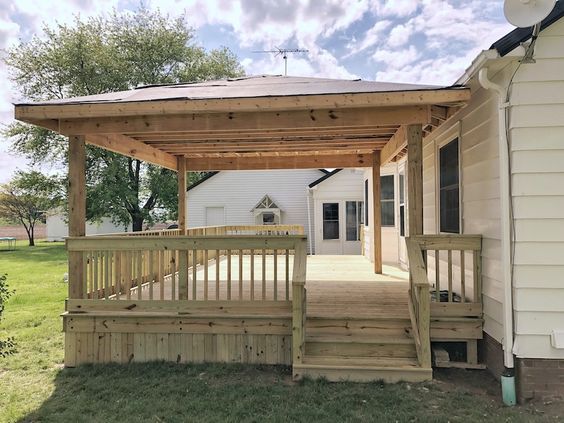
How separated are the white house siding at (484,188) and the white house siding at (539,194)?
19 centimetres

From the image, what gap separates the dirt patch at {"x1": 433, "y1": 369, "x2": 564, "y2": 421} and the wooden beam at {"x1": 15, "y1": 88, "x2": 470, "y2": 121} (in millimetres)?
2804

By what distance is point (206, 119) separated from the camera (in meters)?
4.28

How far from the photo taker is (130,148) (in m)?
5.54

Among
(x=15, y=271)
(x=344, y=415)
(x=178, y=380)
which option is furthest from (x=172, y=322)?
(x=15, y=271)

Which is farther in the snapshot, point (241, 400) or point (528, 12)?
point (241, 400)

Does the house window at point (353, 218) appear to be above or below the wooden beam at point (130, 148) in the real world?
below

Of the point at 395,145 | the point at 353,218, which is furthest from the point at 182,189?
the point at 353,218

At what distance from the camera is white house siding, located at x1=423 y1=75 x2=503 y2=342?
11.6 ft

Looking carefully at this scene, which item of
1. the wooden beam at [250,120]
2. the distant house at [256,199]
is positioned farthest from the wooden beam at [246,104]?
the distant house at [256,199]

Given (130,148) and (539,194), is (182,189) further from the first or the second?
(539,194)

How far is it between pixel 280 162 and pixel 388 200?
9.84 feet

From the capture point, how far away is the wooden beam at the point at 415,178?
4.07 metres

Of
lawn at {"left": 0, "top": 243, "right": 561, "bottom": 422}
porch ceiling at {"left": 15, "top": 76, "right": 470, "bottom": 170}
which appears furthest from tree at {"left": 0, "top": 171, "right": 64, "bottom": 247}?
lawn at {"left": 0, "top": 243, "right": 561, "bottom": 422}

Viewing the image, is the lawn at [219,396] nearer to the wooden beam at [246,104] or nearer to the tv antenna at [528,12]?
the wooden beam at [246,104]
